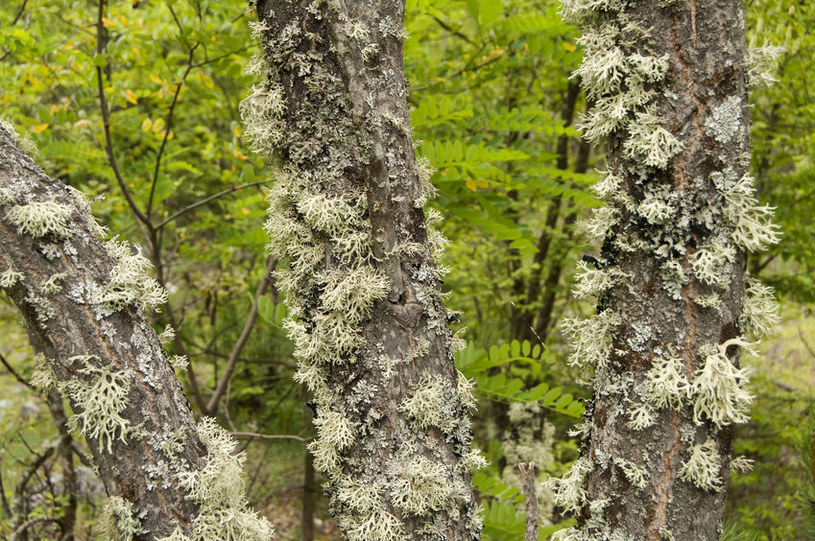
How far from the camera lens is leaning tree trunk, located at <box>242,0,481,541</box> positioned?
58.2 inches

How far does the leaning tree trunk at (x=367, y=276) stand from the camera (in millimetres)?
1479

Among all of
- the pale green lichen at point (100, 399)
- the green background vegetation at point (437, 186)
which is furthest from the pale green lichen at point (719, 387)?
the pale green lichen at point (100, 399)

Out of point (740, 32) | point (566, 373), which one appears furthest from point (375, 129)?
point (566, 373)

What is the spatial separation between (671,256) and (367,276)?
0.76 meters

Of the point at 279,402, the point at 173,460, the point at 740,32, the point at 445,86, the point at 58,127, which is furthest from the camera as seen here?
the point at 279,402

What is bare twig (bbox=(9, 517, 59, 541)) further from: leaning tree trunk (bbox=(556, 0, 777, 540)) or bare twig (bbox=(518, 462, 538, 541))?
leaning tree trunk (bbox=(556, 0, 777, 540))

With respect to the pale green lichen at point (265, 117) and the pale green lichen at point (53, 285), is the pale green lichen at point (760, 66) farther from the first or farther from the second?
the pale green lichen at point (53, 285)

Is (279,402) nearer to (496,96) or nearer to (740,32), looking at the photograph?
(496,96)

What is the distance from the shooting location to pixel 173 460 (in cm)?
145

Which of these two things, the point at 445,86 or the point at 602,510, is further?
the point at 445,86

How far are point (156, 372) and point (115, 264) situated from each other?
30cm

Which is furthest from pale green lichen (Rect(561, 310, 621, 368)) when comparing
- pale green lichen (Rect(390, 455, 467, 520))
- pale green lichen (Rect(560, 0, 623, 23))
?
pale green lichen (Rect(560, 0, 623, 23))

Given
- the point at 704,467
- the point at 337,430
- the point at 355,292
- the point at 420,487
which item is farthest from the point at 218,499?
the point at 704,467

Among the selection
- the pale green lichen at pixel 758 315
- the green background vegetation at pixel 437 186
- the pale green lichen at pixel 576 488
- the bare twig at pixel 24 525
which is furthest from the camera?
the bare twig at pixel 24 525
